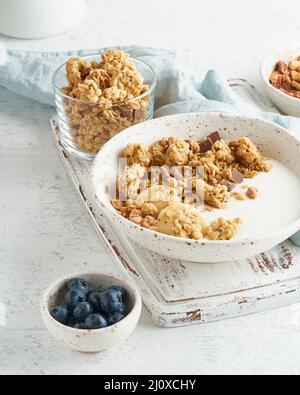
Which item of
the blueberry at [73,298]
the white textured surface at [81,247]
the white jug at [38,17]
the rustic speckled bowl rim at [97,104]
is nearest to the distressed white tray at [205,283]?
the white textured surface at [81,247]

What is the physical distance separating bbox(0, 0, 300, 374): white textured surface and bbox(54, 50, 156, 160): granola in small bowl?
7 cm

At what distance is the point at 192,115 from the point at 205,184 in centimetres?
18

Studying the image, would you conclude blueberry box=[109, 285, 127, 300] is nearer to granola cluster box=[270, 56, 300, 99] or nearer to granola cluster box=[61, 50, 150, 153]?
granola cluster box=[61, 50, 150, 153]

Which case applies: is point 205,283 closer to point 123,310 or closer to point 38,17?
point 123,310

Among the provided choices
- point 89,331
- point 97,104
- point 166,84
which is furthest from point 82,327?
point 166,84

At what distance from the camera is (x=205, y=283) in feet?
3.90

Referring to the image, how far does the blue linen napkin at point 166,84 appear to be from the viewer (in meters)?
1.50

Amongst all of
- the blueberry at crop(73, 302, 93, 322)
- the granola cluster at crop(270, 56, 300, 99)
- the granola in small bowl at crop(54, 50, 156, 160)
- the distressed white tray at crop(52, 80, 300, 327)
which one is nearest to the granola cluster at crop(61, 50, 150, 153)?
the granola in small bowl at crop(54, 50, 156, 160)

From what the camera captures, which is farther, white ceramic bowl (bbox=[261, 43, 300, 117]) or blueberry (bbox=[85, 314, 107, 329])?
white ceramic bowl (bbox=[261, 43, 300, 117])

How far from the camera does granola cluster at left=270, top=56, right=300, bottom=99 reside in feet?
5.44

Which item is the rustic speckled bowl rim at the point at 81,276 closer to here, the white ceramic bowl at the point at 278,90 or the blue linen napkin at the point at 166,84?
the blue linen napkin at the point at 166,84

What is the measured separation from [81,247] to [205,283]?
212 millimetres

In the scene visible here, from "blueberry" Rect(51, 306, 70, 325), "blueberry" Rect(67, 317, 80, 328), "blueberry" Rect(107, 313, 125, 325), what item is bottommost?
"blueberry" Rect(67, 317, 80, 328)
